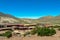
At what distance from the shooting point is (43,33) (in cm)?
2934

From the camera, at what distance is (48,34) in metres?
29.4

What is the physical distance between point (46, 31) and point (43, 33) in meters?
0.78

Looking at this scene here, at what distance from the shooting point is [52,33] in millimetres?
30266

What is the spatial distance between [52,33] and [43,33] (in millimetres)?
1771

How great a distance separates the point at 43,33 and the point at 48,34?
800 millimetres

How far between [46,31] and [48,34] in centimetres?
70

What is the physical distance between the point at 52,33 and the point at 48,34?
114 centimetres

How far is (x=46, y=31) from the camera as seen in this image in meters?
29.9
